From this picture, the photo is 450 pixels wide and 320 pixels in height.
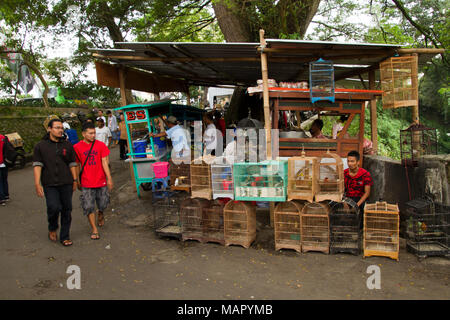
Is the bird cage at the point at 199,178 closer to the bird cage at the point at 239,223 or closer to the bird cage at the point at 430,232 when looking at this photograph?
the bird cage at the point at 239,223

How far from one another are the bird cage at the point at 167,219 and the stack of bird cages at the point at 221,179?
0.93m

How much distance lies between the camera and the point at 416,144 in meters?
5.91

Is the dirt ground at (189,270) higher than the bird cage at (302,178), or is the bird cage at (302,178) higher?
the bird cage at (302,178)

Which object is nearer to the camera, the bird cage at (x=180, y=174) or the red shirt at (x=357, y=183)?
the red shirt at (x=357, y=183)

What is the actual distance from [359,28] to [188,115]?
294 inches

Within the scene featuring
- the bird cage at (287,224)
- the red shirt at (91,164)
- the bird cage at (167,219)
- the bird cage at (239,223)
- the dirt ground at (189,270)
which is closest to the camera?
the dirt ground at (189,270)

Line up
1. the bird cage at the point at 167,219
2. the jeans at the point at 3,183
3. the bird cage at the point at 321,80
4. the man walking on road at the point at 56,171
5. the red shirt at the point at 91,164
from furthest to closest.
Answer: the jeans at the point at 3,183 < the bird cage at the point at 321,80 < the bird cage at the point at 167,219 < the red shirt at the point at 91,164 < the man walking on road at the point at 56,171

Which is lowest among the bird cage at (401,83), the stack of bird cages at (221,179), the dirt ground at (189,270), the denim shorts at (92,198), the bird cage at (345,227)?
the dirt ground at (189,270)

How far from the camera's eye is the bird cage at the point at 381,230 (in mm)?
5082

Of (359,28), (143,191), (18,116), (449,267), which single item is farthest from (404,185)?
(18,116)

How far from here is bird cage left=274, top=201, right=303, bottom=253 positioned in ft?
18.3

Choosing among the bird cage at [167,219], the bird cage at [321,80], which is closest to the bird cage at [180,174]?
the bird cage at [167,219]

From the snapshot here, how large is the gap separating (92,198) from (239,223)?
8.65 ft
